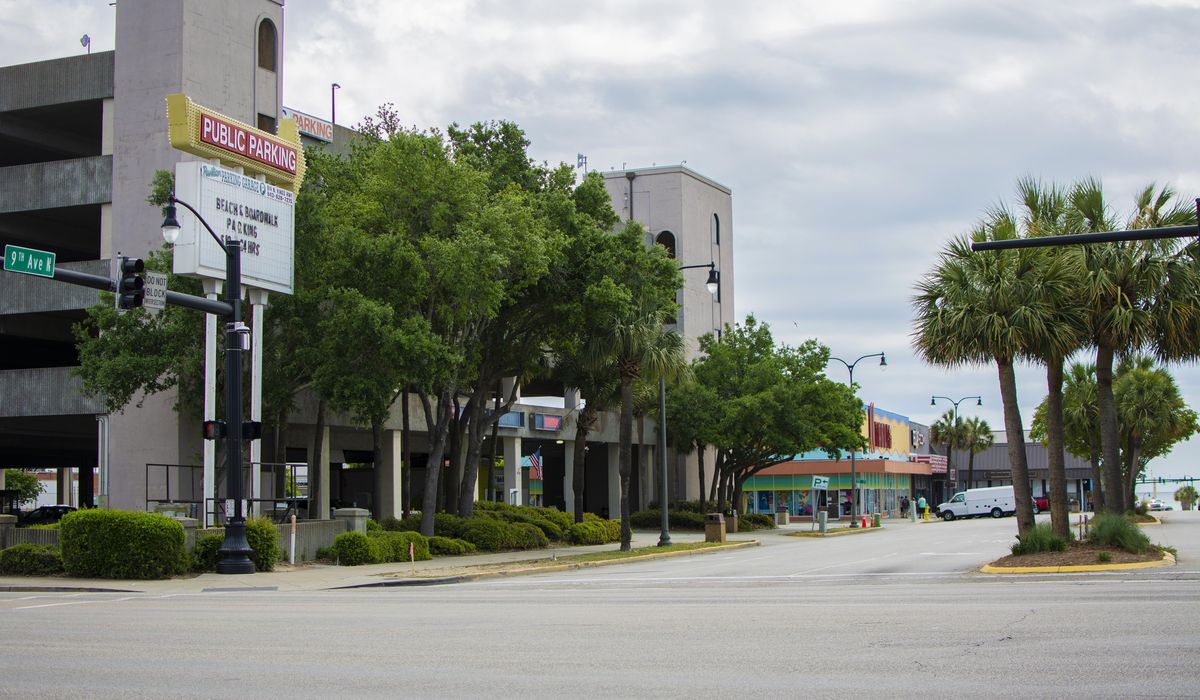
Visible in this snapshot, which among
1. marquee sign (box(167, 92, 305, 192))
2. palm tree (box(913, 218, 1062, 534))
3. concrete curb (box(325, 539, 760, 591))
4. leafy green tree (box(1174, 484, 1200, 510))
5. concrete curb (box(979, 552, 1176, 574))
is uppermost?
marquee sign (box(167, 92, 305, 192))

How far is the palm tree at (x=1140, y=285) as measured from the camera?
2592 cm

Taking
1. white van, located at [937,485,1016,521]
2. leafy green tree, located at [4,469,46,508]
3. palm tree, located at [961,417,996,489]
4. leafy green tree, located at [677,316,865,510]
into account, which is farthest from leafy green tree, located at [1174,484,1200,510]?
leafy green tree, located at [4,469,46,508]

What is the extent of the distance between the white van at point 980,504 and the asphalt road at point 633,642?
60751mm

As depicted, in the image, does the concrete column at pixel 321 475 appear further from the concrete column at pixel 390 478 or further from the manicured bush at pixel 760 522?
the manicured bush at pixel 760 522

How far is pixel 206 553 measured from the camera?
2694cm

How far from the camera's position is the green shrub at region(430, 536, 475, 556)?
3484 cm

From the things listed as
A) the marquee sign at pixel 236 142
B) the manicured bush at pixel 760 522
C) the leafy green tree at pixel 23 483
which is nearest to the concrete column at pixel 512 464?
the manicured bush at pixel 760 522

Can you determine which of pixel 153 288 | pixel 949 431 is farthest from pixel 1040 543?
pixel 949 431

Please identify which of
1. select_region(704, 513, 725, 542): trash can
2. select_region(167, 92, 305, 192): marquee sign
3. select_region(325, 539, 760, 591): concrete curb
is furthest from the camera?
select_region(704, 513, 725, 542): trash can

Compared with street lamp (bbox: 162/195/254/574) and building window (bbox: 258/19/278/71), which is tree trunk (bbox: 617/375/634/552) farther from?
building window (bbox: 258/19/278/71)

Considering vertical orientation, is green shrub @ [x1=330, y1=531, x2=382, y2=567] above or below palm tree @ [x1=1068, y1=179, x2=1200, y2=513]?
below

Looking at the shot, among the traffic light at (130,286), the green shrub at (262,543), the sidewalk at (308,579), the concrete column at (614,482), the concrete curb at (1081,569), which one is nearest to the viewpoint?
the traffic light at (130,286)

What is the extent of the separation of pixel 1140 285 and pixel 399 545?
1921cm

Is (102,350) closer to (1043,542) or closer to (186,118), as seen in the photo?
(186,118)
